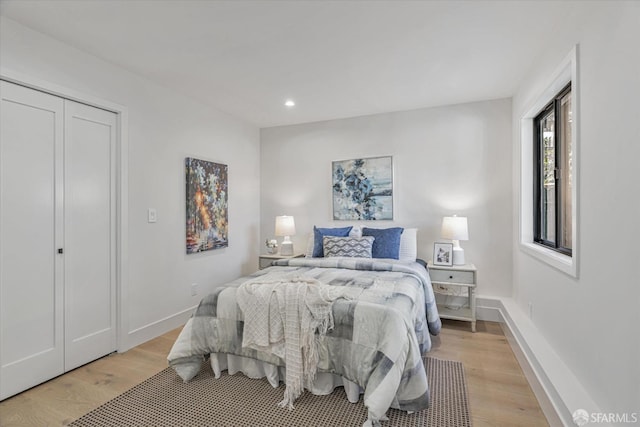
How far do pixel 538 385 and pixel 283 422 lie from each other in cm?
154

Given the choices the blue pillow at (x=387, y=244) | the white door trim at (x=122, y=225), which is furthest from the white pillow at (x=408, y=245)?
the white door trim at (x=122, y=225)

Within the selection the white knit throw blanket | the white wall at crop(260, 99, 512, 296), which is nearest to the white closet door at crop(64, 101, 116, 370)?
the white knit throw blanket

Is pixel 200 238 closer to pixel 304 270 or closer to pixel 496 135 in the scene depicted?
pixel 304 270

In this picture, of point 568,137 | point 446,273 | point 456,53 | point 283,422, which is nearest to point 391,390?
point 283,422

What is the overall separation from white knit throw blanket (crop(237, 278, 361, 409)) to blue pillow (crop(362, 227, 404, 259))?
1.19m

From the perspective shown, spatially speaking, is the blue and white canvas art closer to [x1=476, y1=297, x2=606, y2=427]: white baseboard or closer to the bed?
Answer: the bed

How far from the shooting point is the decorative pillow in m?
3.26

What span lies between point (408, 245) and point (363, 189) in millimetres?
946

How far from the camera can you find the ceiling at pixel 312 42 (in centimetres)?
187

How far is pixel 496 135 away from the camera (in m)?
3.40

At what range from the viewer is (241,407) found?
73.7 inches

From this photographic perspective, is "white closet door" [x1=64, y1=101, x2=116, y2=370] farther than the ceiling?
Yes

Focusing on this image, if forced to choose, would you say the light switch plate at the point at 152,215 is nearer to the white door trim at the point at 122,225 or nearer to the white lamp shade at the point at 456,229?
the white door trim at the point at 122,225

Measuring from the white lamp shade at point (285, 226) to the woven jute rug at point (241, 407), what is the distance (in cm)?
201
